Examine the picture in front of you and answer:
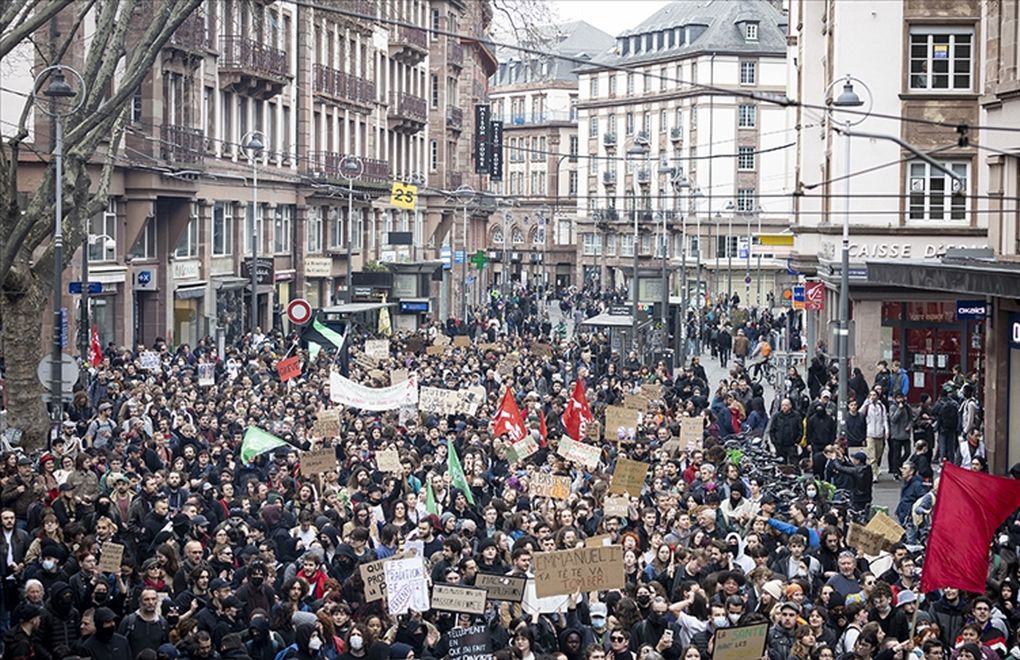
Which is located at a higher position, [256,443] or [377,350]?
[377,350]

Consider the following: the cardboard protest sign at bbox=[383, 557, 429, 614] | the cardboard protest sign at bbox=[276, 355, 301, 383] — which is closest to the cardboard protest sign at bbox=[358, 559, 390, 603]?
the cardboard protest sign at bbox=[383, 557, 429, 614]

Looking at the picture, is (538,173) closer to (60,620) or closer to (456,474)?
(456,474)

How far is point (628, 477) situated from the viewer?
2039 centimetres

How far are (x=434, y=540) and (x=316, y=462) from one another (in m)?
3.90

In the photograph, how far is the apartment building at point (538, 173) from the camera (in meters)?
138

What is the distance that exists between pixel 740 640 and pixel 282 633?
3484 mm

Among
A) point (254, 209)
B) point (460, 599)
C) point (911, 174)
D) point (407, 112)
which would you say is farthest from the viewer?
point (407, 112)

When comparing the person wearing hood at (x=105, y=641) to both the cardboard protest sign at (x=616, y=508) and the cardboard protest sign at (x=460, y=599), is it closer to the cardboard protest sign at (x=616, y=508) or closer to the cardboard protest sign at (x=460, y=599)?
the cardboard protest sign at (x=460, y=599)

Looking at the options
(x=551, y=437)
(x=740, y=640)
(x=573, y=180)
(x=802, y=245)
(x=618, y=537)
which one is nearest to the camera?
(x=740, y=640)

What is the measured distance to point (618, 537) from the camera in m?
17.8

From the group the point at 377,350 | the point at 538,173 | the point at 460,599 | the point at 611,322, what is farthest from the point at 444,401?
the point at 538,173

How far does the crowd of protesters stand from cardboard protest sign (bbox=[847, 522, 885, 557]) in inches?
6.5

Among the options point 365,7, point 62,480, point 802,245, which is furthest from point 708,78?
point 62,480

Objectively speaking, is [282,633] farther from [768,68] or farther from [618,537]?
[768,68]
